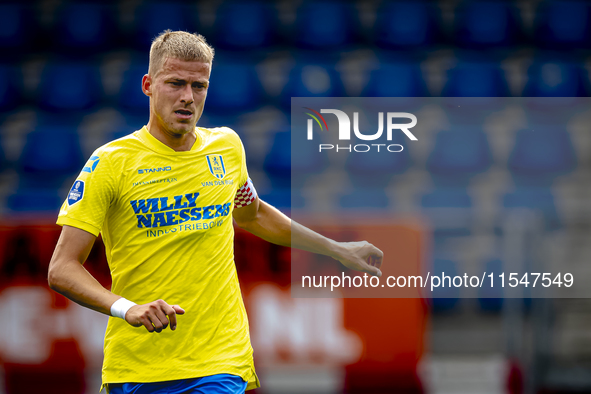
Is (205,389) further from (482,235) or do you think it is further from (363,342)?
(482,235)

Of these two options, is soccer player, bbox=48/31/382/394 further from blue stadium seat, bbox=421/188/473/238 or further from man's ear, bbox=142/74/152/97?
blue stadium seat, bbox=421/188/473/238

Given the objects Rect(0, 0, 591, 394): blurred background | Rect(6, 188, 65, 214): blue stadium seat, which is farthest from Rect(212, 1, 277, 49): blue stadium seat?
Rect(6, 188, 65, 214): blue stadium seat

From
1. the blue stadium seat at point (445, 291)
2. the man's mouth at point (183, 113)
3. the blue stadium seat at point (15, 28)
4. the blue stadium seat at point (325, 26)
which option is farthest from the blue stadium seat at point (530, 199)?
the blue stadium seat at point (15, 28)

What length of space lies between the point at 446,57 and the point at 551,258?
11.1ft

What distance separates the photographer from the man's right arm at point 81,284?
6.48 ft

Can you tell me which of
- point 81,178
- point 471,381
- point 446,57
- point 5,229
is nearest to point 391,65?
point 446,57

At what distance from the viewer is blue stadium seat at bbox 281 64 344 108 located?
693 centimetres

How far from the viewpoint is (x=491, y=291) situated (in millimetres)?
5109

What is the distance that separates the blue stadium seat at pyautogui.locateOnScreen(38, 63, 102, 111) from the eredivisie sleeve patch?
485 centimetres

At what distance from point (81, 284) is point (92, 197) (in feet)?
0.97

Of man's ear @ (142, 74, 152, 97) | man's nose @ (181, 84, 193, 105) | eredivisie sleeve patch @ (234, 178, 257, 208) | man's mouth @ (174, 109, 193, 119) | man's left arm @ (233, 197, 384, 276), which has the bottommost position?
man's left arm @ (233, 197, 384, 276)

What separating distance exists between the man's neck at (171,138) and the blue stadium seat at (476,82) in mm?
5124

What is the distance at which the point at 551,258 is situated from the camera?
4.73 meters

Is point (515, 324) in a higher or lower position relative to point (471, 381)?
higher
